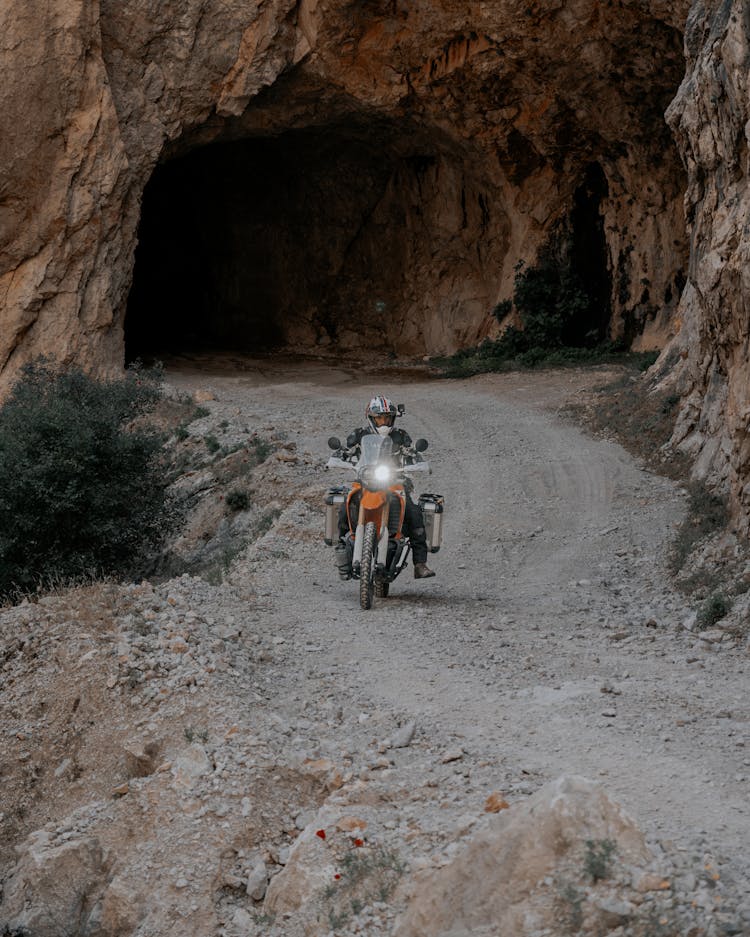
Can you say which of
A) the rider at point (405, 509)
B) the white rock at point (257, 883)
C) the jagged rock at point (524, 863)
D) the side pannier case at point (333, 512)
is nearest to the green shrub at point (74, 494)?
the side pannier case at point (333, 512)

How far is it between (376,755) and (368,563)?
379 centimetres

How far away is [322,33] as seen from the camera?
26844 millimetres

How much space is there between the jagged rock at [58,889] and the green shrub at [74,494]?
23.9ft

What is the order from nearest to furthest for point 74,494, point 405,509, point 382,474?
point 382,474 < point 405,509 < point 74,494

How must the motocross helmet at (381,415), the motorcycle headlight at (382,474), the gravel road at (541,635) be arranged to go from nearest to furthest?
the gravel road at (541,635) → the motorcycle headlight at (382,474) → the motocross helmet at (381,415)

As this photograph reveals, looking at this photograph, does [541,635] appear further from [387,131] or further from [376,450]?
[387,131]

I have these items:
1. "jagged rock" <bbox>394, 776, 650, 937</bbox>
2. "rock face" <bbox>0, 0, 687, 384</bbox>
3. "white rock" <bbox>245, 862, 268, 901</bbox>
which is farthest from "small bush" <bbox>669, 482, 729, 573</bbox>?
"rock face" <bbox>0, 0, 687, 384</bbox>

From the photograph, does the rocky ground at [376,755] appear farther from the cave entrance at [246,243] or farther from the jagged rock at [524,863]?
the cave entrance at [246,243]

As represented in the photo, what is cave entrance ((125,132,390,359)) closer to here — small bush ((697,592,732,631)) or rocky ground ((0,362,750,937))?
rocky ground ((0,362,750,937))

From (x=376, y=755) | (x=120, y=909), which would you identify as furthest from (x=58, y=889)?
(x=376, y=755)

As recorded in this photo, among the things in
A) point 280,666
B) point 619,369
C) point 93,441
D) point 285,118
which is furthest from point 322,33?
point 280,666

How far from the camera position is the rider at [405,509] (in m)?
11.7

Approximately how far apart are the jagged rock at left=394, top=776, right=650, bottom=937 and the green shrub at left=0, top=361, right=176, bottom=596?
10.1 m

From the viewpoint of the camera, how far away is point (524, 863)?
5496 millimetres
